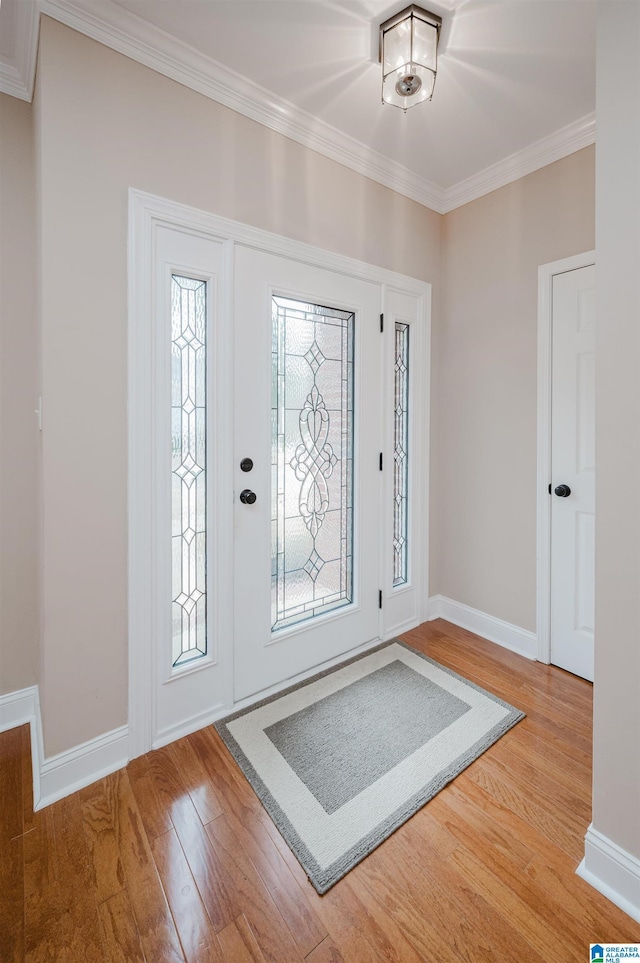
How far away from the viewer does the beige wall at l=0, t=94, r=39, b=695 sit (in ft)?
5.68

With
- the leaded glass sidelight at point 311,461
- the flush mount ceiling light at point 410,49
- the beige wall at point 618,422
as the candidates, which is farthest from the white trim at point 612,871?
the flush mount ceiling light at point 410,49

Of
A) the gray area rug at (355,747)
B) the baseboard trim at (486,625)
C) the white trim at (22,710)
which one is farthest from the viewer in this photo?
the baseboard trim at (486,625)

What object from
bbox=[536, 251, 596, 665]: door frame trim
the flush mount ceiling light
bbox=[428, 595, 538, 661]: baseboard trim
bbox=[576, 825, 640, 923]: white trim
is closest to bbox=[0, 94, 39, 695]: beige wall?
the flush mount ceiling light

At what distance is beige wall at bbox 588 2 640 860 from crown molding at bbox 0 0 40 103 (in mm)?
1760

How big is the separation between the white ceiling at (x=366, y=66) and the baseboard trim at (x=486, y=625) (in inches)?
98.9

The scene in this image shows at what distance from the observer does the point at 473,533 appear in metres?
2.67

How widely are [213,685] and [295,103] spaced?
2.59 m

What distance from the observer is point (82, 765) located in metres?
1.52

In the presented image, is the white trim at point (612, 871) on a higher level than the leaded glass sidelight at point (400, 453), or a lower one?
lower

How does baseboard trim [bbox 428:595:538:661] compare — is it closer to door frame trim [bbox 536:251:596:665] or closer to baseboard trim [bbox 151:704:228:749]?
door frame trim [bbox 536:251:596:665]

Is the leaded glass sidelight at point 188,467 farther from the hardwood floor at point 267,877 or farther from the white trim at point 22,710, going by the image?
the white trim at point 22,710

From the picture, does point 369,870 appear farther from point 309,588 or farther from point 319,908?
point 309,588

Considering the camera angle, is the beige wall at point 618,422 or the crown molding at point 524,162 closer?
the beige wall at point 618,422

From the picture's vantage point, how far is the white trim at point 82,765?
146 cm
